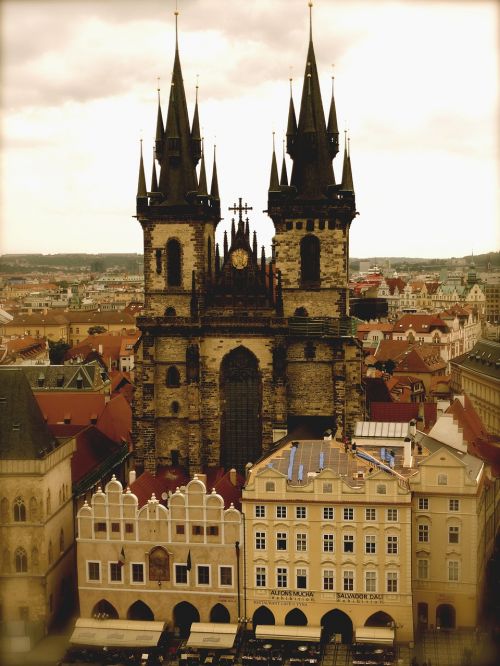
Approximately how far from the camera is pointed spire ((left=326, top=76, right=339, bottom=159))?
56156 mm

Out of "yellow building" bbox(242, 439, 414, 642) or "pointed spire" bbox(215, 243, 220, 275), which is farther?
"pointed spire" bbox(215, 243, 220, 275)

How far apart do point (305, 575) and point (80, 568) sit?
11.4m

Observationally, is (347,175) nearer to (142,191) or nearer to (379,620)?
(142,191)

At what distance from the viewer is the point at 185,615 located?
43250 millimetres

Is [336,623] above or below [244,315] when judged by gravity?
below

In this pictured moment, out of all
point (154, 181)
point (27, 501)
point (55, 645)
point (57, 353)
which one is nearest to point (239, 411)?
point (154, 181)

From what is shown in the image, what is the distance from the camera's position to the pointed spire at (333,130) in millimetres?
56156

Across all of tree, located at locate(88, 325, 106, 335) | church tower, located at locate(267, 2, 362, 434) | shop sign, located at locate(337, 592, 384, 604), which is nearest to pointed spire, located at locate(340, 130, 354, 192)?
church tower, located at locate(267, 2, 362, 434)

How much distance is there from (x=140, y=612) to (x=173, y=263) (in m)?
22.9

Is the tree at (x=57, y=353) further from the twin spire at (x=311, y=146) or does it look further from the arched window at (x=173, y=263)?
the twin spire at (x=311, y=146)

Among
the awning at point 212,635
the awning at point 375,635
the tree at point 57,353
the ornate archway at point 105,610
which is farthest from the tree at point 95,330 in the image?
the awning at point 375,635

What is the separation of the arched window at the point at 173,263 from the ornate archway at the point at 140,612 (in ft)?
70.3

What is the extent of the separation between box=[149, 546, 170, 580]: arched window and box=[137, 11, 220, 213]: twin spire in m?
23.2

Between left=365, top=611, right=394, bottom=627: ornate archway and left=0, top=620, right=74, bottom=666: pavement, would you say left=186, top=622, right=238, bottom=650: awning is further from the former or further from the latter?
left=365, top=611, right=394, bottom=627: ornate archway
